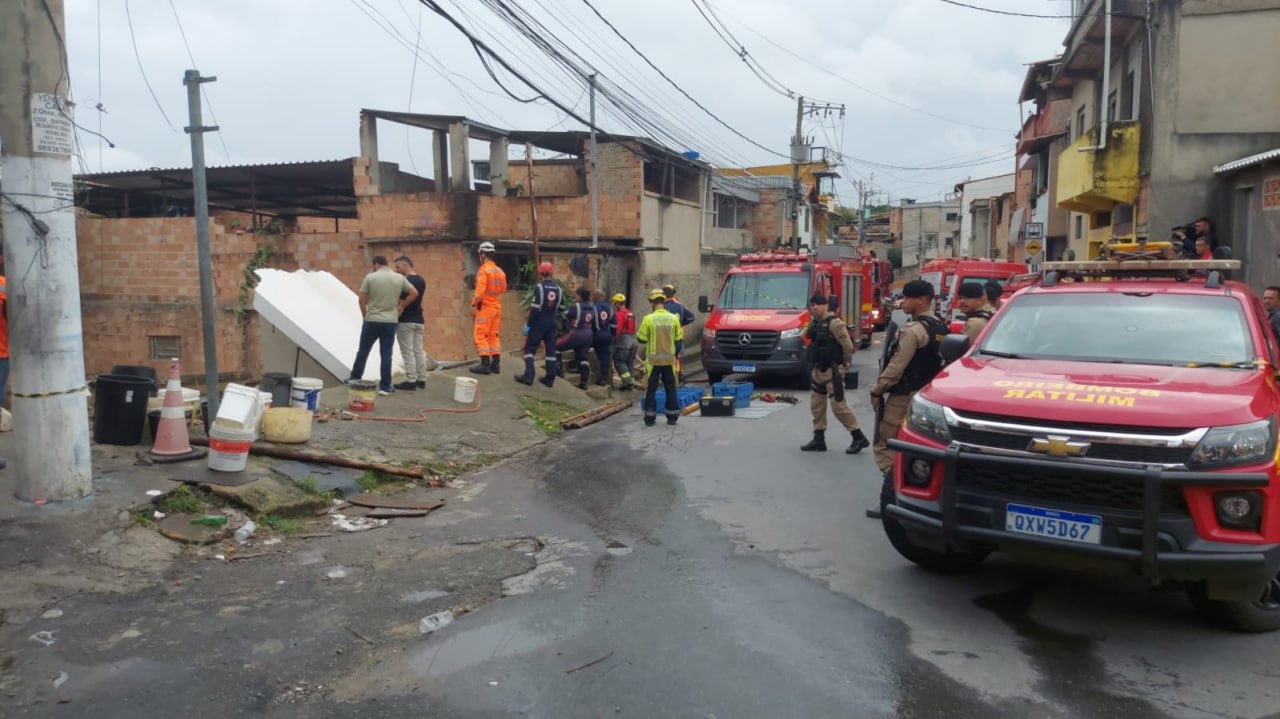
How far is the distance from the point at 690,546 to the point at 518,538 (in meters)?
1.30

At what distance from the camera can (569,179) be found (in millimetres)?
24406

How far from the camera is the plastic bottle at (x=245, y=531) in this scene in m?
6.48

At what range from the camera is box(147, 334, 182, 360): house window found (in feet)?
67.8

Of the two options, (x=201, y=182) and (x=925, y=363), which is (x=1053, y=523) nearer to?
(x=925, y=363)

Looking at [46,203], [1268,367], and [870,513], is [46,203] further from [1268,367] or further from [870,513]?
[1268,367]

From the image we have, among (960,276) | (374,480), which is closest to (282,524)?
(374,480)

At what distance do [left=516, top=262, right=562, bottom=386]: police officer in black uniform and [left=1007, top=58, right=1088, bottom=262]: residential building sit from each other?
17.8 meters

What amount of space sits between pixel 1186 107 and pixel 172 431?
59.4ft

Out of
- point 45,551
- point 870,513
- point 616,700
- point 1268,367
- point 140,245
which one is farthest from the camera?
point 140,245

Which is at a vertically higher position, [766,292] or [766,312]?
[766,292]

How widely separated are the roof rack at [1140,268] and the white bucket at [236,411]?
6214 mm

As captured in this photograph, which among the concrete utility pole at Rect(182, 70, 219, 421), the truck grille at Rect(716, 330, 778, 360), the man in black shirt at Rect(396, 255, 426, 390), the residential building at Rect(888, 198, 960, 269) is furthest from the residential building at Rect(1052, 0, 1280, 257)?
the residential building at Rect(888, 198, 960, 269)

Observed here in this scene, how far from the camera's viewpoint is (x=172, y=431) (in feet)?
24.4

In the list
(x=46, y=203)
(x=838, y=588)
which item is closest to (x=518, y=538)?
(x=838, y=588)
